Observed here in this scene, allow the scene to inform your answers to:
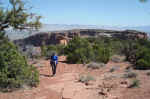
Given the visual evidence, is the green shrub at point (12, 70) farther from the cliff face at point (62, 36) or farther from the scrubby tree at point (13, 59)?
the cliff face at point (62, 36)

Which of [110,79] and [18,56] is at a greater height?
[18,56]

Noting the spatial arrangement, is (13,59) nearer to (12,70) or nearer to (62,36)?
(12,70)

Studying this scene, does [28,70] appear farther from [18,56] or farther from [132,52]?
[132,52]

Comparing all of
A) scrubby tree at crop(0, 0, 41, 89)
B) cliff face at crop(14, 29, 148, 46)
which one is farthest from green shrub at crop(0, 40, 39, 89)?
cliff face at crop(14, 29, 148, 46)

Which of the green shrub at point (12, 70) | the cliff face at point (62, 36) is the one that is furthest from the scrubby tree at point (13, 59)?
the cliff face at point (62, 36)

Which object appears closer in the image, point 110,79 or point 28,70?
point 28,70

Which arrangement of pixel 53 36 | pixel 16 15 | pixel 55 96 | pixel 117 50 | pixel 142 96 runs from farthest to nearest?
pixel 53 36
pixel 117 50
pixel 16 15
pixel 55 96
pixel 142 96

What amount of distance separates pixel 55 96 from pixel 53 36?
52.6 m

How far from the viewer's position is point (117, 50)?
29.9 m

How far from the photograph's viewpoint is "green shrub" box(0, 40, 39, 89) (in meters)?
8.63

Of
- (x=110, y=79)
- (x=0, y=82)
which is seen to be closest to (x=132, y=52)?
(x=110, y=79)

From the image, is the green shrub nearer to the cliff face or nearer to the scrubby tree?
the scrubby tree

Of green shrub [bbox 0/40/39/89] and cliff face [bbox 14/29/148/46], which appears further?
cliff face [bbox 14/29/148/46]

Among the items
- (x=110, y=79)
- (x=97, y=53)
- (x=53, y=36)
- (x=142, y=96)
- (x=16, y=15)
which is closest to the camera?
(x=142, y=96)
